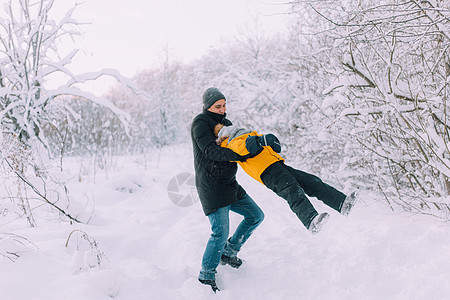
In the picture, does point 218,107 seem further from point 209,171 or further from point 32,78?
point 32,78

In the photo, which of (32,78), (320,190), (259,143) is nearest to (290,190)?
(320,190)

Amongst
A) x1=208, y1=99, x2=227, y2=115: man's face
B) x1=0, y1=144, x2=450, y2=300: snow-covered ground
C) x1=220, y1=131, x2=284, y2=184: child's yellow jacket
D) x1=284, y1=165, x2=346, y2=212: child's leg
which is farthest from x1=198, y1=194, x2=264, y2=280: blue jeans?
x1=208, y1=99, x2=227, y2=115: man's face

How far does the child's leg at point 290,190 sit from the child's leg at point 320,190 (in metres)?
0.16

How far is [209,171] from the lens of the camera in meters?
2.72

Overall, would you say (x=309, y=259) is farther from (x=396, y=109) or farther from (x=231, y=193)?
(x=396, y=109)

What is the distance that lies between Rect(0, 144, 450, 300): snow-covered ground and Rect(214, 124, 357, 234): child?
57 cm

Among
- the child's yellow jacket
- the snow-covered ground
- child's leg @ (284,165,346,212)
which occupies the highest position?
the child's yellow jacket

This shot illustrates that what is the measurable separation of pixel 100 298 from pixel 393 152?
3.23 m

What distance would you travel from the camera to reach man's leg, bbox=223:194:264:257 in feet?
9.70

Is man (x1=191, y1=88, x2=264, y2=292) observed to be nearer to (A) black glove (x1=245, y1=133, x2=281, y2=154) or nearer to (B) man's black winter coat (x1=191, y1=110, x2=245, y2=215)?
(B) man's black winter coat (x1=191, y1=110, x2=245, y2=215)

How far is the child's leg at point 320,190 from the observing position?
8.69ft

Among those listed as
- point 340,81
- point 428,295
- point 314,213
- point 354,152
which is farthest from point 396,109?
point 354,152

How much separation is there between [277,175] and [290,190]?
0.16 metres

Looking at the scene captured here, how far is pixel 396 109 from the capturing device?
2.78 metres
